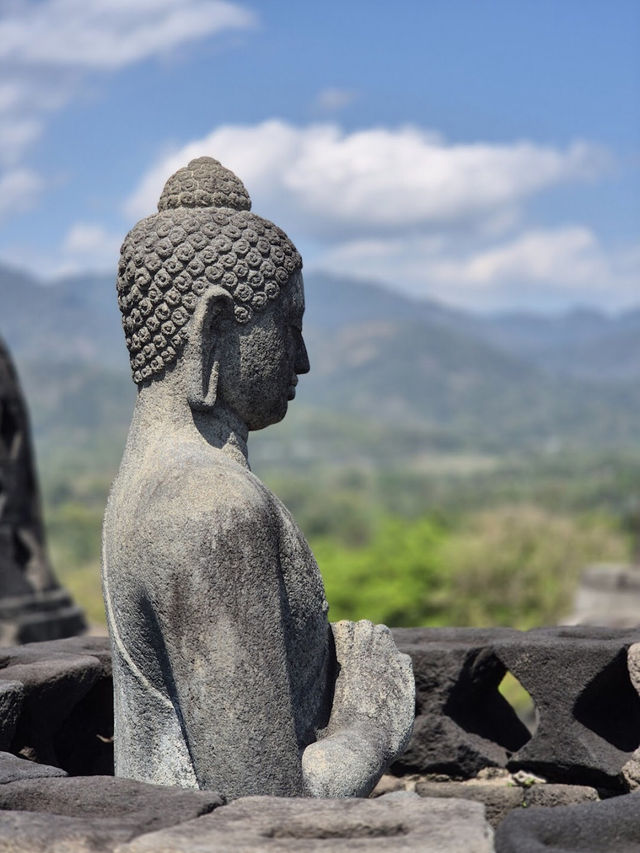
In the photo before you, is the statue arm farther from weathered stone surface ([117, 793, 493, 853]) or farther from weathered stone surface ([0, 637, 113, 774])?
weathered stone surface ([0, 637, 113, 774])

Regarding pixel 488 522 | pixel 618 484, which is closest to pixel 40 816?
pixel 488 522

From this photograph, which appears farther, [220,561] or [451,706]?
[451,706]

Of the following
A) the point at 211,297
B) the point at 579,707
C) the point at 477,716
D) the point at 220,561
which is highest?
the point at 211,297

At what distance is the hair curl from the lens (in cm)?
328

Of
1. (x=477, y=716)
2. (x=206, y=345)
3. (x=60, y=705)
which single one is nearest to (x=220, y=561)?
(x=206, y=345)

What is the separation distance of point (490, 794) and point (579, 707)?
472 mm

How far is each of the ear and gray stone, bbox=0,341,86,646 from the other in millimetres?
9007

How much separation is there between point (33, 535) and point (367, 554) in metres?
16.1

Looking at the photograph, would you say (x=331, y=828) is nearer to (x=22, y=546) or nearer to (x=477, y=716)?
(x=477, y=716)

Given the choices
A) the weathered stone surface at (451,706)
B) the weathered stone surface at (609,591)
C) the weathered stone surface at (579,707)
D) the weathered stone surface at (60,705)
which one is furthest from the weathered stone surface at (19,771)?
the weathered stone surface at (609,591)

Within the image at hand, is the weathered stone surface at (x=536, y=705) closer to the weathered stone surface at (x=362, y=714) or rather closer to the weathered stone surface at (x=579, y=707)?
the weathered stone surface at (x=579, y=707)

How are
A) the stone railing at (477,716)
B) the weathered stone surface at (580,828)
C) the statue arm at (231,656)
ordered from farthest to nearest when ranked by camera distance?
the stone railing at (477,716), the statue arm at (231,656), the weathered stone surface at (580,828)

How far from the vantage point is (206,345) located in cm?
328

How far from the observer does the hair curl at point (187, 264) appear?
3.28m
